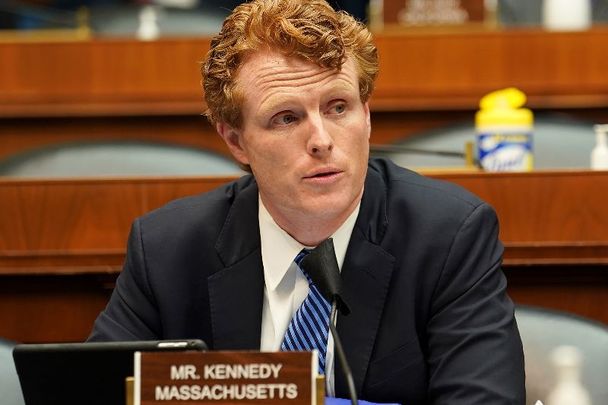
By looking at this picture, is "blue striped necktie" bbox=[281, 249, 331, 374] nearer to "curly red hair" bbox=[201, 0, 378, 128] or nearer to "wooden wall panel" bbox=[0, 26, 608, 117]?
"curly red hair" bbox=[201, 0, 378, 128]

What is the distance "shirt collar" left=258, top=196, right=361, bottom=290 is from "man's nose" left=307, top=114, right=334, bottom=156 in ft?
0.62

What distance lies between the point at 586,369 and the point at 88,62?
1.95 metres

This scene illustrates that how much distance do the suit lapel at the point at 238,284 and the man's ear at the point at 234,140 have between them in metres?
0.08

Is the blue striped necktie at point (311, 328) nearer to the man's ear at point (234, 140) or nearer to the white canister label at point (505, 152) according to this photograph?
the man's ear at point (234, 140)

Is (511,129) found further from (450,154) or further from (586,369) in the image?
(586,369)

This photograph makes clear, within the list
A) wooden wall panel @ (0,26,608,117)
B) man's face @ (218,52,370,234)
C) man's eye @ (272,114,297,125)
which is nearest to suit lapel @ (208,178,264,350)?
man's face @ (218,52,370,234)

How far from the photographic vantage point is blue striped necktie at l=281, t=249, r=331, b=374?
1811 millimetres

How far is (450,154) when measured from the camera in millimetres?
2773

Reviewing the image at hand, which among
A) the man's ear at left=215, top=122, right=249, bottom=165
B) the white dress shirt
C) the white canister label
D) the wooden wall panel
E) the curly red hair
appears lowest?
the white dress shirt

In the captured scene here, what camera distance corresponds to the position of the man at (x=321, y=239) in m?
1.80

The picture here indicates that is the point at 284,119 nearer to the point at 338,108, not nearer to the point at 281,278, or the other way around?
the point at 338,108

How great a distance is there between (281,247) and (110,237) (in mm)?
Result: 685

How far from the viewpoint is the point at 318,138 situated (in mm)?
1771

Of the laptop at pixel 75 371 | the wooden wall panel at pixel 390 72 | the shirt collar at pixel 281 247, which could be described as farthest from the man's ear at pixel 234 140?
the wooden wall panel at pixel 390 72
